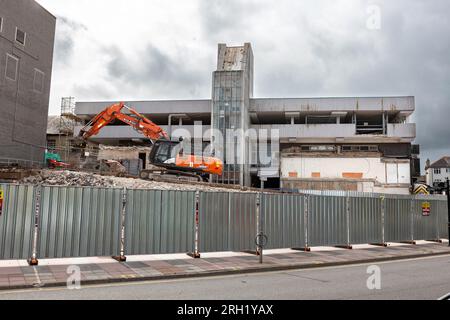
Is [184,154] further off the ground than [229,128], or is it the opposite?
[229,128]

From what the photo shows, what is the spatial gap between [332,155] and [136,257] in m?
43.6

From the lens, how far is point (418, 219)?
21.7 meters

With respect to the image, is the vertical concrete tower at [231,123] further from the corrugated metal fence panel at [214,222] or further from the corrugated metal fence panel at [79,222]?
the corrugated metal fence panel at [79,222]

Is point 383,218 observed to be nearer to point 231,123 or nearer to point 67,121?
point 231,123

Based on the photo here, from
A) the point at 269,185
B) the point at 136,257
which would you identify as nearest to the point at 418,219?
the point at 136,257

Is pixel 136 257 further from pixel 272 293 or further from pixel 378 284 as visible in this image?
pixel 378 284

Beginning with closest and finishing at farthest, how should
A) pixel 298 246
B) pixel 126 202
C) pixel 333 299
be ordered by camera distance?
pixel 333 299, pixel 126 202, pixel 298 246

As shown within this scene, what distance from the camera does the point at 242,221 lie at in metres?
14.5

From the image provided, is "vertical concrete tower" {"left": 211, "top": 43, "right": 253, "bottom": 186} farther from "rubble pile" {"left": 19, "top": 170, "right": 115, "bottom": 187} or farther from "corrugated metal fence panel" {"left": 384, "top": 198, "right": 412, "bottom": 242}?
"corrugated metal fence panel" {"left": 384, "top": 198, "right": 412, "bottom": 242}

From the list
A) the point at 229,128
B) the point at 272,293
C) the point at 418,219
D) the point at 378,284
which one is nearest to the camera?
the point at 272,293

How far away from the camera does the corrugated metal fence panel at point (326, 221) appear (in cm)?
1647

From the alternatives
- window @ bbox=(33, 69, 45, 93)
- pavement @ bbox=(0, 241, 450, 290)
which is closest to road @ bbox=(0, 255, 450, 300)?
pavement @ bbox=(0, 241, 450, 290)

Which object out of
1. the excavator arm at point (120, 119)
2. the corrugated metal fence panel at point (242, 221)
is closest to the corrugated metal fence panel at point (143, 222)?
the corrugated metal fence panel at point (242, 221)

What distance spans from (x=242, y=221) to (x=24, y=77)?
2729cm
